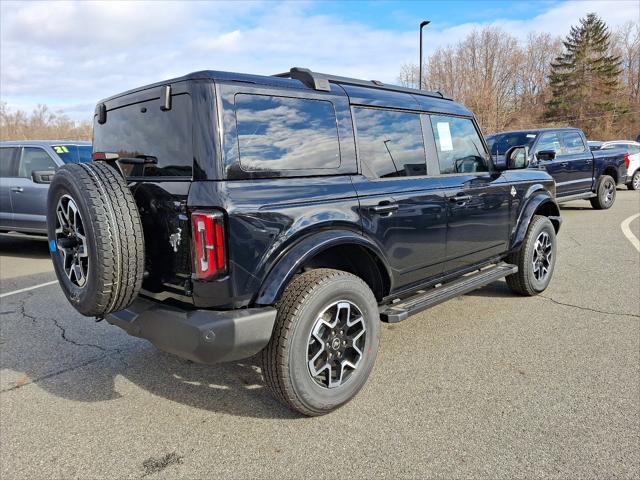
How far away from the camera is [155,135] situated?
278 cm

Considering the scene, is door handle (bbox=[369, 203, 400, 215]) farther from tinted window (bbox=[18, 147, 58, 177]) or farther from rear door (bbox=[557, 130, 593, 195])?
rear door (bbox=[557, 130, 593, 195])

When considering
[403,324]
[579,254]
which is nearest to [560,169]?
[579,254]

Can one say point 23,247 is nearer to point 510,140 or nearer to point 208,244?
point 208,244

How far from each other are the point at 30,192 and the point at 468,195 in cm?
707

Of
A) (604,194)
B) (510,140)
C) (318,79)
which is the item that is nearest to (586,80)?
(604,194)

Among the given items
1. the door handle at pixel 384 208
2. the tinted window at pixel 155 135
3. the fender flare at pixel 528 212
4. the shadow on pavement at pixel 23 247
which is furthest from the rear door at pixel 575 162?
the shadow on pavement at pixel 23 247

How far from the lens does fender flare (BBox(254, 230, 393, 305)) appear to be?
257 centimetres

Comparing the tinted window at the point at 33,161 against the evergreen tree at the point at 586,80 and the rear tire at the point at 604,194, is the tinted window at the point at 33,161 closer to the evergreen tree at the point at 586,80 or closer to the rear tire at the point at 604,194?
the rear tire at the point at 604,194

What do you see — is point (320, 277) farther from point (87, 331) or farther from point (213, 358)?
point (87, 331)

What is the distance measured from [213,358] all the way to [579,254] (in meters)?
6.18

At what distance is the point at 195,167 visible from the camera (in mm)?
2475

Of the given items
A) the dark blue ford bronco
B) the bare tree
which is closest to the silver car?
the dark blue ford bronco

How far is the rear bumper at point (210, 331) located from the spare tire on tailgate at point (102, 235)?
23cm

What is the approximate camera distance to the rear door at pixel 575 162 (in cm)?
1023
